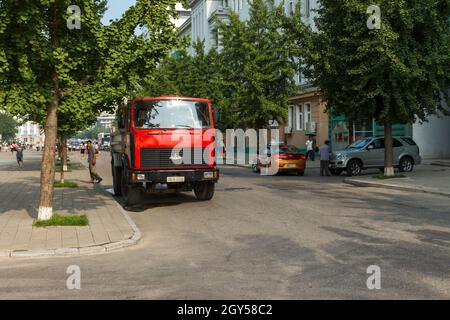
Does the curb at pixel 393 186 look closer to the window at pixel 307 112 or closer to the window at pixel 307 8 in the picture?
the window at pixel 307 112

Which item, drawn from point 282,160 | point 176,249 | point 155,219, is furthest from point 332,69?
point 176,249

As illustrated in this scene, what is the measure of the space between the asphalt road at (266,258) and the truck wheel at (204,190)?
1.43m

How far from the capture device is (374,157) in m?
23.2

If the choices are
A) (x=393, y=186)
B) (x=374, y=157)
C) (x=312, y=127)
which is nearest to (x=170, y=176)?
(x=393, y=186)

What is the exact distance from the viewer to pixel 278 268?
257 inches

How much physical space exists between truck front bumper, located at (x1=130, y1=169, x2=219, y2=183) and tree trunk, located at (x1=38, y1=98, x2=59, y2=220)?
88.8 inches

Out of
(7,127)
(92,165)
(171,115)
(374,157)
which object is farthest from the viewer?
(7,127)

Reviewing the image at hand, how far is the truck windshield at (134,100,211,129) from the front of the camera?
41.8 ft

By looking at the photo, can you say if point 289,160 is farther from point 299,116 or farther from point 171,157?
point 299,116

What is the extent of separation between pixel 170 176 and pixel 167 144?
795 millimetres

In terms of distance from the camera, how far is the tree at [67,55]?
9617 millimetres

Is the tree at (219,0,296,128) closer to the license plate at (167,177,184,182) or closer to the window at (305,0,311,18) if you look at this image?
the window at (305,0,311,18)

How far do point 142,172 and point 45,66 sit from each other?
3407 mm
